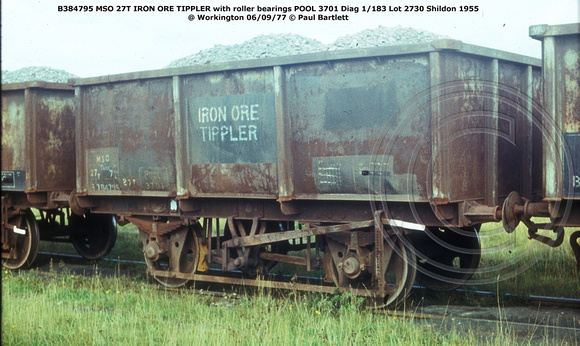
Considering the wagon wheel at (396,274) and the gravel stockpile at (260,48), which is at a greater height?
the gravel stockpile at (260,48)

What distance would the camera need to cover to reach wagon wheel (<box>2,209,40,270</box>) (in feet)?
33.9

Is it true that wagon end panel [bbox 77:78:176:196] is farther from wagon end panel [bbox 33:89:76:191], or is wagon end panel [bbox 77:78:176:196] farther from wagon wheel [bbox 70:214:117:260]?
wagon wheel [bbox 70:214:117:260]

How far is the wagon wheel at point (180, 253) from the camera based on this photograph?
8414 mm

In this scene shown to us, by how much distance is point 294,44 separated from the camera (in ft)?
47.9

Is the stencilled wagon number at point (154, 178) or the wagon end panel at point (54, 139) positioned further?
the wagon end panel at point (54, 139)

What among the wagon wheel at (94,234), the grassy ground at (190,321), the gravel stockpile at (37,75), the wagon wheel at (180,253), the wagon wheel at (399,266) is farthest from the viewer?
the gravel stockpile at (37,75)

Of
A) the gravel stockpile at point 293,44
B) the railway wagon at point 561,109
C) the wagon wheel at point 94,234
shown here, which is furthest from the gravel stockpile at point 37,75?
the railway wagon at point 561,109

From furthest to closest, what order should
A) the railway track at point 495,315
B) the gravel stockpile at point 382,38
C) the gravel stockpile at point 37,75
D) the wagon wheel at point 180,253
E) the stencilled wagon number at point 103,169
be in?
the gravel stockpile at point 37,75 → the gravel stockpile at point 382,38 → the stencilled wagon number at point 103,169 → the wagon wheel at point 180,253 → the railway track at point 495,315

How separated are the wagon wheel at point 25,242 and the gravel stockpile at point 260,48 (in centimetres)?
587

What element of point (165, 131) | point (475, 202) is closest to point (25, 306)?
point (165, 131)

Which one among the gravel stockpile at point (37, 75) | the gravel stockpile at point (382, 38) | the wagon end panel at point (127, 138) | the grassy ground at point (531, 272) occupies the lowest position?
the grassy ground at point (531, 272)

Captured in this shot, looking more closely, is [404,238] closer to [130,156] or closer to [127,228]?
[130,156]

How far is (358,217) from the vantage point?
271 inches

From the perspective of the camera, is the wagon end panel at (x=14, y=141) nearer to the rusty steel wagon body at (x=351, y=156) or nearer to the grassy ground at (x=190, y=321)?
the rusty steel wagon body at (x=351, y=156)
